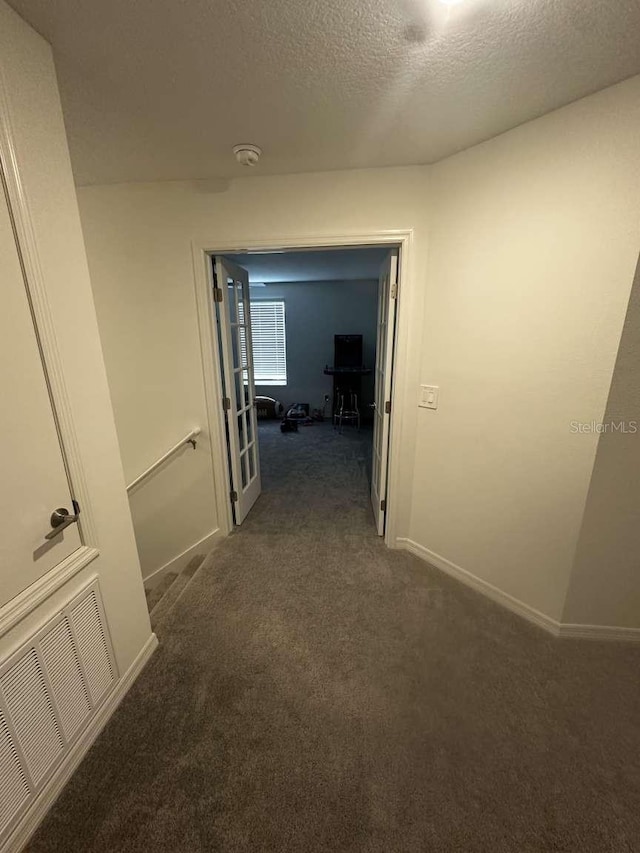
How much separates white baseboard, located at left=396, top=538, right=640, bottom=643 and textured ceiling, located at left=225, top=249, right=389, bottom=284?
2.70 meters

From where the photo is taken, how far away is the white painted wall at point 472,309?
1.28 m

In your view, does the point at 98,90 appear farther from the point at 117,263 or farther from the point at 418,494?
the point at 418,494

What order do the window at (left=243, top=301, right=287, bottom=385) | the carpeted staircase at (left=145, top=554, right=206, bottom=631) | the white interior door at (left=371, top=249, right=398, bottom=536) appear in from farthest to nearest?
the window at (left=243, top=301, right=287, bottom=385) < the white interior door at (left=371, top=249, right=398, bottom=536) < the carpeted staircase at (left=145, top=554, right=206, bottom=631)

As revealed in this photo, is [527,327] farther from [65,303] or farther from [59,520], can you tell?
[59,520]

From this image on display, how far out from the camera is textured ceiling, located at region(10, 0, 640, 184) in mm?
909

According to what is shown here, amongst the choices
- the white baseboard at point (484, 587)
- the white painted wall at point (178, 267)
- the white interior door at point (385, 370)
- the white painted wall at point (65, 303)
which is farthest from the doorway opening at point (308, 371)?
the white painted wall at point (65, 303)

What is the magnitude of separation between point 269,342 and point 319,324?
96cm

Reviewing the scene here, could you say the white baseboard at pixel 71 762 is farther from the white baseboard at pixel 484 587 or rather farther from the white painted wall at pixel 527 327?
the white painted wall at pixel 527 327

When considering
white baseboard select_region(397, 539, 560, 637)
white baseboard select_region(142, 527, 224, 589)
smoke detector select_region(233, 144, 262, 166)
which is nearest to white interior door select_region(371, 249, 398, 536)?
white baseboard select_region(397, 539, 560, 637)

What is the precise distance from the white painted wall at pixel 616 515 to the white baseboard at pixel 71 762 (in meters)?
2.02

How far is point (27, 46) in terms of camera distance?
94 centimetres

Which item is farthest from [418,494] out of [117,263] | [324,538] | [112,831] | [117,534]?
[117,263]

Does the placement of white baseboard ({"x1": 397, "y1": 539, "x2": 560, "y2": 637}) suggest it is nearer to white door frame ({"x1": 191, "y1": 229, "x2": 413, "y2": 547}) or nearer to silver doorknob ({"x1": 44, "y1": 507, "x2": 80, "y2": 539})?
white door frame ({"x1": 191, "y1": 229, "x2": 413, "y2": 547})

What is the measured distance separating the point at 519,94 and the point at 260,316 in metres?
4.95
